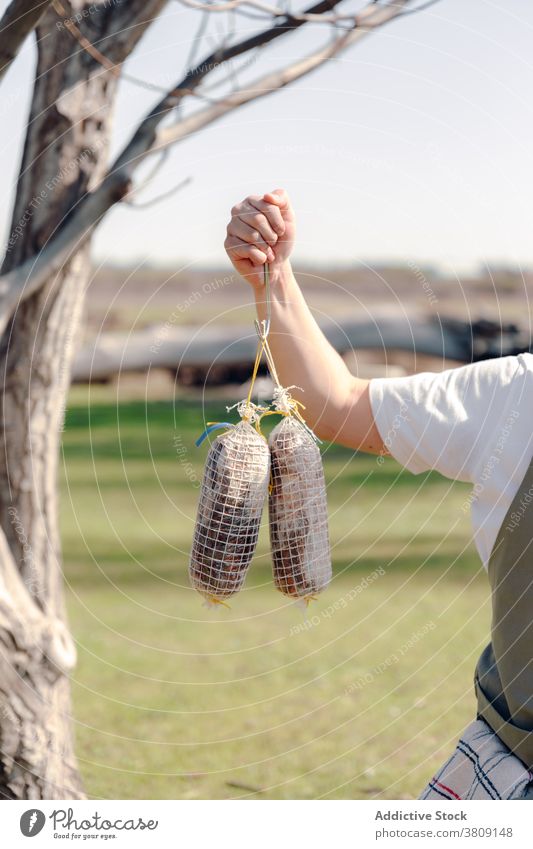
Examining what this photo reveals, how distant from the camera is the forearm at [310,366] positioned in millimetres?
1992

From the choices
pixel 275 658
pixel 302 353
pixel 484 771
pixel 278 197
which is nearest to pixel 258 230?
pixel 278 197

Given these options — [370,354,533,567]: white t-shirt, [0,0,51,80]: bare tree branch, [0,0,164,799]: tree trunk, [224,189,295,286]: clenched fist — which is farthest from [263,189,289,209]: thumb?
[0,0,164,799]: tree trunk

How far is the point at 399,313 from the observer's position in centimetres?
1172

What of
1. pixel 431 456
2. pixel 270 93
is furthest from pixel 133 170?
pixel 431 456

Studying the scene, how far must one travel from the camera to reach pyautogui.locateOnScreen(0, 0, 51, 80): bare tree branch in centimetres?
196

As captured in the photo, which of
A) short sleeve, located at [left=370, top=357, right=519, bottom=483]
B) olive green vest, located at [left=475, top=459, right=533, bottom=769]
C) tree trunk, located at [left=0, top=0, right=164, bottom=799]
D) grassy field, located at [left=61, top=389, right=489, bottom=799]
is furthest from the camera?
grassy field, located at [left=61, top=389, right=489, bottom=799]

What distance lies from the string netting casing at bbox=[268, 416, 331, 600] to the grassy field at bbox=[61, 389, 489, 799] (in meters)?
1.57

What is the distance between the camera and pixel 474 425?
1938mm

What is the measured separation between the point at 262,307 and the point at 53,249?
76 cm

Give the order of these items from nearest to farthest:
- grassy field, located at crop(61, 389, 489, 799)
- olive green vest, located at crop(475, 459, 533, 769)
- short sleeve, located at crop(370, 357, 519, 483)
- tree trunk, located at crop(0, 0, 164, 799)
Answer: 1. olive green vest, located at crop(475, 459, 533, 769)
2. short sleeve, located at crop(370, 357, 519, 483)
3. tree trunk, located at crop(0, 0, 164, 799)
4. grassy field, located at crop(61, 389, 489, 799)

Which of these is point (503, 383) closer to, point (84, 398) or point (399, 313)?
point (399, 313)

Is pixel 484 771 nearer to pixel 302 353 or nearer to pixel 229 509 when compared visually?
pixel 229 509

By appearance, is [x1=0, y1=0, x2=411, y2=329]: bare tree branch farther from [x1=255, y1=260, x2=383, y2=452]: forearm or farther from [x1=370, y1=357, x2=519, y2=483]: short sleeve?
[x1=370, y1=357, x2=519, y2=483]: short sleeve
